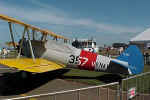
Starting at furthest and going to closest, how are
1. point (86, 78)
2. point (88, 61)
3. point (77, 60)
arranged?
point (86, 78), point (77, 60), point (88, 61)

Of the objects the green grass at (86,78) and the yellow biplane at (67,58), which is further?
the green grass at (86,78)

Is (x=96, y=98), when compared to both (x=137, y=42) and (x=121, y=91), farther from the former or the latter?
(x=137, y=42)

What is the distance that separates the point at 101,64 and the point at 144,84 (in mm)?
3124

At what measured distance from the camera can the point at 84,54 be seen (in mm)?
8133

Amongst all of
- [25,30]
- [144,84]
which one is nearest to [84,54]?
[25,30]

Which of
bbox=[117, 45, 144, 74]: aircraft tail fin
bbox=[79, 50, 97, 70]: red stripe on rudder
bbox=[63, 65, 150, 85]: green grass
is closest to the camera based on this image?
bbox=[117, 45, 144, 74]: aircraft tail fin

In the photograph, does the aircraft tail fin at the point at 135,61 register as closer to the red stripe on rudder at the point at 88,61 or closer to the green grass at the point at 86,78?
the green grass at the point at 86,78

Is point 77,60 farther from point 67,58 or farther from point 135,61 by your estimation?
point 135,61

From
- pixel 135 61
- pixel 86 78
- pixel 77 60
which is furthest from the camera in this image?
pixel 86 78

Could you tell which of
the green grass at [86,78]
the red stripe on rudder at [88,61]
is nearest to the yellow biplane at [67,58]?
the red stripe on rudder at [88,61]

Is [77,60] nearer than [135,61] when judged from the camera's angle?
No

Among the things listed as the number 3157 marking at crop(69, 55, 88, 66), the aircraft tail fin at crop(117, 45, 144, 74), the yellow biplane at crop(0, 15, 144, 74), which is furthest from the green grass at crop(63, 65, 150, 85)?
the aircraft tail fin at crop(117, 45, 144, 74)

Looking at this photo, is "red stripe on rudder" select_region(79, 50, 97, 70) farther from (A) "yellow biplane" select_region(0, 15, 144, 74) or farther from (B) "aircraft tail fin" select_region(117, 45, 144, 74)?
(B) "aircraft tail fin" select_region(117, 45, 144, 74)

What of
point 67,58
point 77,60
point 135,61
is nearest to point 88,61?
point 77,60
